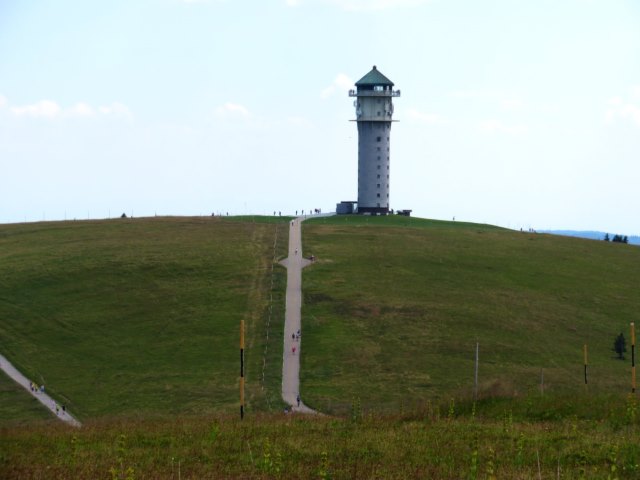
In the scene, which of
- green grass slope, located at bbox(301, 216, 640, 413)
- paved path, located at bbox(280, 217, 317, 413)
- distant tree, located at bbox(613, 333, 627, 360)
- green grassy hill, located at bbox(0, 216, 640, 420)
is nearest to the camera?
paved path, located at bbox(280, 217, 317, 413)

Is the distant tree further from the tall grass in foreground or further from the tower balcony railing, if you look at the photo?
the tower balcony railing

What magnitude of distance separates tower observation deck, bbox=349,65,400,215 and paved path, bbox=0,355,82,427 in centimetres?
8285

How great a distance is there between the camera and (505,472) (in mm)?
21250

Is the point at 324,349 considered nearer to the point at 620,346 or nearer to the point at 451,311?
the point at 451,311

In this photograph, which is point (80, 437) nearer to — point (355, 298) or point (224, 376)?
point (224, 376)

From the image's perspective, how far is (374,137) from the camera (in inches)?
5886

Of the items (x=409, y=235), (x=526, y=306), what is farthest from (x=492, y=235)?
(x=526, y=306)

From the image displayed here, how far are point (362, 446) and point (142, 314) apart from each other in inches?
2634

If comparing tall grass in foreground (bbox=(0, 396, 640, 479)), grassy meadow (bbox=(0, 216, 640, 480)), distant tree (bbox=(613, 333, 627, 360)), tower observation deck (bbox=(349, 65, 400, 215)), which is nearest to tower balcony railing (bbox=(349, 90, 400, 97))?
tower observation deck (bbox=(349, 65, 400, 215))

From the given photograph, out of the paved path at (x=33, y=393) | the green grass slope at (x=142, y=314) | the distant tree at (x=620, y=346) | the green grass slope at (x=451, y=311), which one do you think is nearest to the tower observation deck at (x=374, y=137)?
the green grass slope at (x=451, y=311)

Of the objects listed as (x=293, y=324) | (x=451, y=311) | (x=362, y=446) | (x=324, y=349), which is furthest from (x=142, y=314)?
(x=362, y=446)

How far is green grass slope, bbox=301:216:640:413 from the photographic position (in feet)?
234

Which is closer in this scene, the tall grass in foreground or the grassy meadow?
the tall grass in foreground

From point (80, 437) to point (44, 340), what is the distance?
58.4 meters
